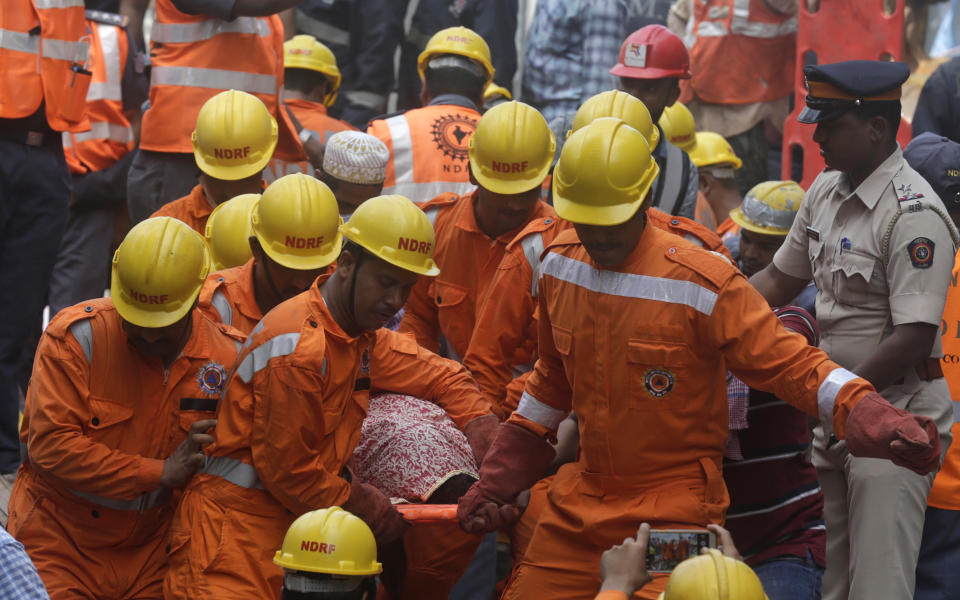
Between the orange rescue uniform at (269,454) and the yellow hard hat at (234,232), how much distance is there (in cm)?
110

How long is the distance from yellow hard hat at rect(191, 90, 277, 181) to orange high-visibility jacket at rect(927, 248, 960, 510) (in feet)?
10.3

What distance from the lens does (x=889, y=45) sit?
26.8ft

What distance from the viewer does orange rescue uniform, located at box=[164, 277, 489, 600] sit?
4.42m

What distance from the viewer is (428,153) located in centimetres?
713

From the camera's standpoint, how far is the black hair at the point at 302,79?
8289mm

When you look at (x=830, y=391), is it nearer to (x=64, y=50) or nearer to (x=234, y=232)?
(x=234, y=232)

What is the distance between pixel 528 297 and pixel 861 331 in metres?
1.31

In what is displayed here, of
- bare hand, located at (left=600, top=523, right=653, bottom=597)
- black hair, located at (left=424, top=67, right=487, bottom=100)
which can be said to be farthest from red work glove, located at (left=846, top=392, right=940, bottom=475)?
black hair, located at (left=424, top=67, right=487, bottom=100)

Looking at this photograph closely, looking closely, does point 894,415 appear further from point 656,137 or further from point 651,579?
point 656,137

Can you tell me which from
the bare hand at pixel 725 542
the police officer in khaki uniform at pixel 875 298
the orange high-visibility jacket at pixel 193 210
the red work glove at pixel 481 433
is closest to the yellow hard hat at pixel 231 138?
the orange high-visibility jacket at pixel 193 210

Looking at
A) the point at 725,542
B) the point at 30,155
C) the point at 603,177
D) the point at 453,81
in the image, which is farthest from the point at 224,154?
the point at 725,542

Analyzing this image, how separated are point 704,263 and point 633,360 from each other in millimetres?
366

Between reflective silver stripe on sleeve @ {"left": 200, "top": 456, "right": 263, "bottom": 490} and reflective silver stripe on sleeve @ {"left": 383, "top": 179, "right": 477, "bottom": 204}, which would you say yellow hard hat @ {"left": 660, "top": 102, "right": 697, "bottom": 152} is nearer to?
reflective silver stripe on sleeve @ {"left": 383, "top": 179, "right": 477, "bottom": 204}

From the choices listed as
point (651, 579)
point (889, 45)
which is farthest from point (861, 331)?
point (889, 45)
